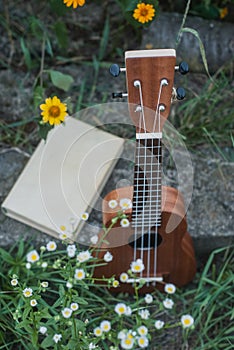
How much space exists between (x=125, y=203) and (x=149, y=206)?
2.1 inches

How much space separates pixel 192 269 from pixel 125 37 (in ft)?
2.34

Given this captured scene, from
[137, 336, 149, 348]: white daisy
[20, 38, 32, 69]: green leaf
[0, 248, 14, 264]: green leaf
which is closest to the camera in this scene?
[137, 336, 149, 348]: white daisy

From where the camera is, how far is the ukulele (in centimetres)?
106

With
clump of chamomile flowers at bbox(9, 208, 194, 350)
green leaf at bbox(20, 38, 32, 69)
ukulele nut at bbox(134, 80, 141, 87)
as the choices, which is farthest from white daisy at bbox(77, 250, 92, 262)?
green leaf at bbox(20, 38, 32, 69)

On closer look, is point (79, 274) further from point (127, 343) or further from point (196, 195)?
point (196, 195)

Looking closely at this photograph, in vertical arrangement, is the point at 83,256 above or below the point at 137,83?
below

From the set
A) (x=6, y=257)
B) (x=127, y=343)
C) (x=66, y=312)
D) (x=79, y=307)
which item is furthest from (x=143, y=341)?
(x=6, y=257)

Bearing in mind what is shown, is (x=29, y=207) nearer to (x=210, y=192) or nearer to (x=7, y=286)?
(x=7, y=286)

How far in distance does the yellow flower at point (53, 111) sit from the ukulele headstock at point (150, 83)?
249 mm

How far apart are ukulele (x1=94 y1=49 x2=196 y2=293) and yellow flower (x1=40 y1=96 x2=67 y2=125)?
198 mm

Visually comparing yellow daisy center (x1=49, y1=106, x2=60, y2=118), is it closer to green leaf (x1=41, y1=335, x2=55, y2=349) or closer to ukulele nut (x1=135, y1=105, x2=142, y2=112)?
ukulele nut (x1=135, y1=105, x2=142, y2=112)

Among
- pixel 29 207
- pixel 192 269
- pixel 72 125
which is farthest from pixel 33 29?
pixel 192 269

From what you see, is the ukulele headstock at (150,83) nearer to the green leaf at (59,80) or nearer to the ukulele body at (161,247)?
the ukulele body at (161,247)

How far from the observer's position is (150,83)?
3.52 ft
